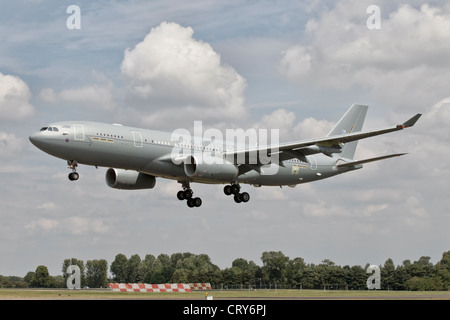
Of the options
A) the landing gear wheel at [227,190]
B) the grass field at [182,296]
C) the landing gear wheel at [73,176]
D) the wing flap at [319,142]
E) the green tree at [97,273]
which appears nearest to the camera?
the landing gear wheel at [73,176]

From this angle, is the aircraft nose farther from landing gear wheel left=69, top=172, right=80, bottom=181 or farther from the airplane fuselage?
landing gear wheel left=69, top=172, right=80, bottom=181

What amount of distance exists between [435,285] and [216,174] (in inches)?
1449

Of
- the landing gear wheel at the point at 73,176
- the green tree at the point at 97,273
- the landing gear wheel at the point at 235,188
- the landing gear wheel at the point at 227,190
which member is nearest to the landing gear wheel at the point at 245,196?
the landing gear wheel at the point at 235,188

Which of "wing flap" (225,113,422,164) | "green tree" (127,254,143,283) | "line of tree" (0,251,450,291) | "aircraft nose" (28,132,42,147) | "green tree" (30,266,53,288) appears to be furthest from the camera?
"green tree" (127,254,143,283)

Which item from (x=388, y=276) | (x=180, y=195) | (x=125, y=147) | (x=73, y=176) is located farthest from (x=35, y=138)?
(x=388, y=276)

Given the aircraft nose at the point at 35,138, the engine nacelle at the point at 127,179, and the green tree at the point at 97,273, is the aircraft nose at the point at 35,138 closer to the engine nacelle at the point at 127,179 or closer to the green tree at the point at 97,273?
the engine nacelle at the point at 127,179

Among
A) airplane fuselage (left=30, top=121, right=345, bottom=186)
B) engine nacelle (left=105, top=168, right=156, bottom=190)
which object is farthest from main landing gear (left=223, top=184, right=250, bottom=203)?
engine nacelle (left=105, top=168, right=156, bottom=190)

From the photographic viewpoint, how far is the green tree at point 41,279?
117281mm

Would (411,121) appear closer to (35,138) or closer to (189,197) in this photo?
(189,197)

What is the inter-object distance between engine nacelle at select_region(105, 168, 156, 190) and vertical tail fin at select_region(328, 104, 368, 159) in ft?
70.1

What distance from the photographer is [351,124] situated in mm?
70438

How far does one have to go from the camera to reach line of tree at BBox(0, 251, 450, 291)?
88.3 m
